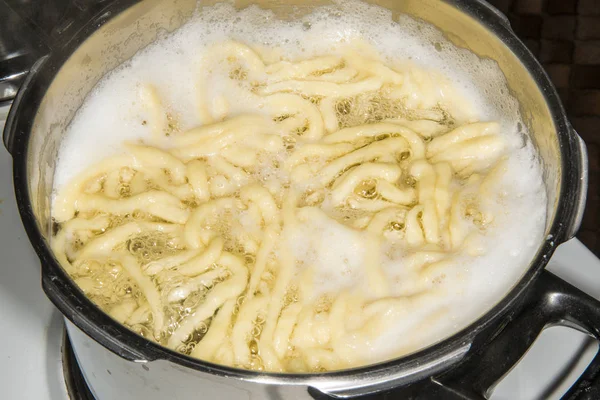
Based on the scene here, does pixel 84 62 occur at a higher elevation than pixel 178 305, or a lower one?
higher

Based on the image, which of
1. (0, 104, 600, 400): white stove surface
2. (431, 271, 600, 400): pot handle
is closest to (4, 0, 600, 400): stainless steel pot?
(431, 271, 600, 400): pot handle

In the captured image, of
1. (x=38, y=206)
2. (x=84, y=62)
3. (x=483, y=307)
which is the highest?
(x=84, y=62)

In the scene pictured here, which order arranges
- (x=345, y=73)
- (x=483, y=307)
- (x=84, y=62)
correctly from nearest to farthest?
(x=483, y=307) → (x=84, y=62) → (x=345, y=73)

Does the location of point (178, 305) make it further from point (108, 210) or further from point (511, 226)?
Answer: point (511, 226)

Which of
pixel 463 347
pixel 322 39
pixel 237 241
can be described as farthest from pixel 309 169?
pixel 463 347

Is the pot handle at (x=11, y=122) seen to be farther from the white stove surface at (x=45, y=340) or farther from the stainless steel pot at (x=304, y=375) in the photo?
the white stove surface at (x=45, y=340)

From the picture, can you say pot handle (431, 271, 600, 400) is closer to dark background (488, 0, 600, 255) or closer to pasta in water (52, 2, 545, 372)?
pasta in water (52, 2, 545, 372)

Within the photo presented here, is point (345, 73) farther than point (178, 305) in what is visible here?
Yes

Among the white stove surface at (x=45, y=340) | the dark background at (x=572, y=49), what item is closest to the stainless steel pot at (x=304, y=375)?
the white stove surface at (x=45, y=340)
